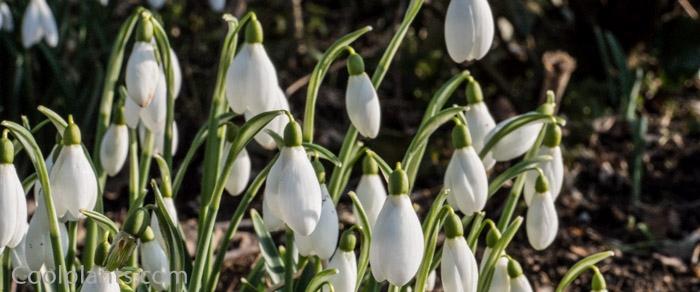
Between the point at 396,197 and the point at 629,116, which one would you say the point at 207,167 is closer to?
the point at 396,197

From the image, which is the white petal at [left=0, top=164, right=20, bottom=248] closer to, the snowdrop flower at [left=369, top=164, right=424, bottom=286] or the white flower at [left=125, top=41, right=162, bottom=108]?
the white flower at [left=125, top=41, right=162, bottom=108]

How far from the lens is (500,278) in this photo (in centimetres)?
171

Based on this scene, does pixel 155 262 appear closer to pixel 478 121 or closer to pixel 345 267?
pixel 345 267

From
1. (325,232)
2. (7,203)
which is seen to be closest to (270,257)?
(325,232)

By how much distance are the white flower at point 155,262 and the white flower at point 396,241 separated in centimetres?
44

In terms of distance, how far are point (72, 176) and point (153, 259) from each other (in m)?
0.26

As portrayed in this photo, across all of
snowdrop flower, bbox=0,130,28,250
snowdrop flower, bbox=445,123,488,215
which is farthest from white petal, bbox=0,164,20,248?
snowdrop flower, bbox=445,123,488,215

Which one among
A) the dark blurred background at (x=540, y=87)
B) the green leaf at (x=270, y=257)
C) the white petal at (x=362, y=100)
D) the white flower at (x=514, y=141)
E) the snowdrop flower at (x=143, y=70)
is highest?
the snowdrop flower at (x=143, y=70)

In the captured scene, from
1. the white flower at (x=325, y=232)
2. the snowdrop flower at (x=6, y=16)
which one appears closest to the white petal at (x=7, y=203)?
the white flower at (x=325, y=232)

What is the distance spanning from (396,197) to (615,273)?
1.68 metres

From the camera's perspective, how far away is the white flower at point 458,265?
155cm

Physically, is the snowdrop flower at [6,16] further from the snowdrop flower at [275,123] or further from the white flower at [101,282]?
the white flower at [101,282]

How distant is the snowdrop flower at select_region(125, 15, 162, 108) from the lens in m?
1.74

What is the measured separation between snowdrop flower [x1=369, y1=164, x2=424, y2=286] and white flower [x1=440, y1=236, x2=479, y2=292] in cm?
10
